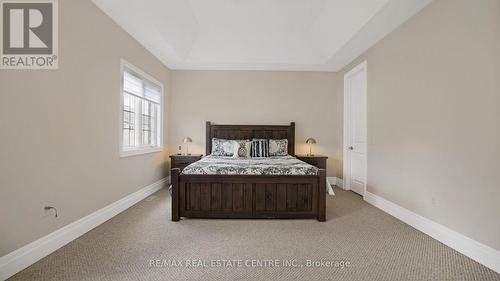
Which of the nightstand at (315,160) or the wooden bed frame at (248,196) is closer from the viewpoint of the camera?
the wooden bed frame at (248,196)

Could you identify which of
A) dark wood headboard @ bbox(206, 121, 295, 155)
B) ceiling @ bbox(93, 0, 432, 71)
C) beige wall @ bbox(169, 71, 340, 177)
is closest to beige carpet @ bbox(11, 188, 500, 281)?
dark wood headboard @ bbox(206, 121, 295, 155)

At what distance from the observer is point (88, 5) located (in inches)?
103

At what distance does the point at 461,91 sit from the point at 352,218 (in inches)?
73.2

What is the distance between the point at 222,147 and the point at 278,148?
1.11 meters

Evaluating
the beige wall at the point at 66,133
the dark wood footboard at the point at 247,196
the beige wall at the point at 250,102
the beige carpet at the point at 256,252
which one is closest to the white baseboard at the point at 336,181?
the beige wall at the point at 250,102

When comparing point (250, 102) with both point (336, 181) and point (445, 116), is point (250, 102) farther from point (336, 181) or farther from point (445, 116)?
point (445, 116)

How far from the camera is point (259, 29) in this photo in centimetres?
437

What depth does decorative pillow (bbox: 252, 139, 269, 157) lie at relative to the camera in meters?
4.54

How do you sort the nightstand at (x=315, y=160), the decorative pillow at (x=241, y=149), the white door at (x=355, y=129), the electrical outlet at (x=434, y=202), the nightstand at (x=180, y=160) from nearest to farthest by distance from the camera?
1. the electrical outlet at (x=434, y=202)
2. the white door at (x=355, y=129)
3. the decorative pillow at (x=241, y=149)
4. the nightstand at (x=180, y=160)
5. the nightstand at (x=315, y=160)

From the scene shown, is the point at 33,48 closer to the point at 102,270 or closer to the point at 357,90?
the point at 102,270

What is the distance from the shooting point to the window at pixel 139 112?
138 inches

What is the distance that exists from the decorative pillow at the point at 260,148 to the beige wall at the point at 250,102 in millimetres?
746

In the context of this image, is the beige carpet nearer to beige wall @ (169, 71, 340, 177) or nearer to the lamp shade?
the lamp shade

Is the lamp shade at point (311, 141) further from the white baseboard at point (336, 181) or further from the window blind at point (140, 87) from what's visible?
the window blind at point (140, 87)
